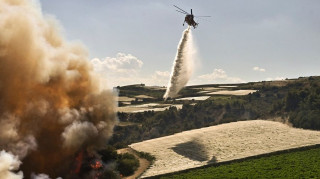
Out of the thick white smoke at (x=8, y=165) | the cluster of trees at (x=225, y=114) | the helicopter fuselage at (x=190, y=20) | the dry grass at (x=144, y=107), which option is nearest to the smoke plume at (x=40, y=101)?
the thick white smoke at (x=8, y=165)

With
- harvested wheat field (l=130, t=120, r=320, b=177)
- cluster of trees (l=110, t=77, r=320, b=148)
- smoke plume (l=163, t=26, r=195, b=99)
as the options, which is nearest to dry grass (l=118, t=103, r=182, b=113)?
cluster of trees (l=110, t=77, r=320, b=148)

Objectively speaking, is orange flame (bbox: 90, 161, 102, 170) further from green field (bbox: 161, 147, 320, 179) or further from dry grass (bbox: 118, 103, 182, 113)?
dry grass (bbox: 118, 103, 182, 113)

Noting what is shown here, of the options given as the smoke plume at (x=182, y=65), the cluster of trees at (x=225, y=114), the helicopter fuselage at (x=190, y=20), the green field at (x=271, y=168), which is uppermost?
the helicopter fuselage at (x=190, y=20)

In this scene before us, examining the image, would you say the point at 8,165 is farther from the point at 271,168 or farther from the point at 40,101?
the point at 271,168

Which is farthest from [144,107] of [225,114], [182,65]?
[182,65]

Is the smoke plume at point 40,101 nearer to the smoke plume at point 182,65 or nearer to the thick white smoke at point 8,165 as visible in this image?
the thick white smoke at point 8,165

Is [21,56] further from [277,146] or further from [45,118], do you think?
[277,146]

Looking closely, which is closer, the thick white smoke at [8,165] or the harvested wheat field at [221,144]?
the thick white smoke at [8,165]
